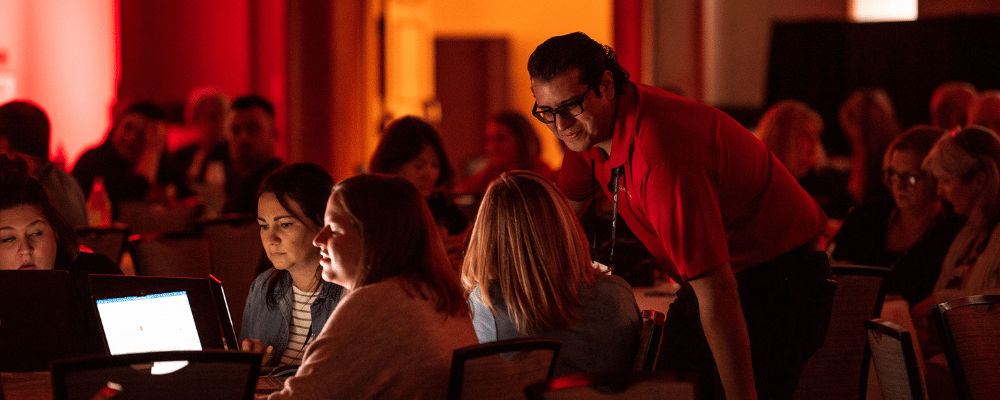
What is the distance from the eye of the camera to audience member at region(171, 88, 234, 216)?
597cm

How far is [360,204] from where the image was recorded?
192 centimetres

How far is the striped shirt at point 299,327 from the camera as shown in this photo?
2549mm

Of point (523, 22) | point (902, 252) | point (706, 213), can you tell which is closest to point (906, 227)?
point (902, 252)

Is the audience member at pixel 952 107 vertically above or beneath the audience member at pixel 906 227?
above

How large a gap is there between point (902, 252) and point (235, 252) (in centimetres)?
300

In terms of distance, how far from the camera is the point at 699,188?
6.01 ft

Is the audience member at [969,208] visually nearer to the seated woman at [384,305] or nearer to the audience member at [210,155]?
the seated woman at [384,305]

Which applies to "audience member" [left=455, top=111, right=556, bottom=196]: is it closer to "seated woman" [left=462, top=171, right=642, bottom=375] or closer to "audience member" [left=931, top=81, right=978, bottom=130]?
"audience member" [left=931, top=81, right=978, bottom=130]

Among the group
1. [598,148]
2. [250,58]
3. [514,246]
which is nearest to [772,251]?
[598,148]

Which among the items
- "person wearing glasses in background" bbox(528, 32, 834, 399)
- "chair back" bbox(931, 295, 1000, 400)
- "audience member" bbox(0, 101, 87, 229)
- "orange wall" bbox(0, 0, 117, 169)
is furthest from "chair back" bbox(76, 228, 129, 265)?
"orange wall" bbox(0, 0, 117, 169)

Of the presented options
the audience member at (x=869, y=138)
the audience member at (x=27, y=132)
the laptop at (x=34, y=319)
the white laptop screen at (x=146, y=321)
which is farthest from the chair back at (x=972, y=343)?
the audience member at (x=869, y=138)

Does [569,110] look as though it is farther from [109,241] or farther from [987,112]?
[987,112]

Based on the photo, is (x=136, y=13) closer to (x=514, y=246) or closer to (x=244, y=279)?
(x=244, y=279)

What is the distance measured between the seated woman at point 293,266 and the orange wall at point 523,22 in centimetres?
820
